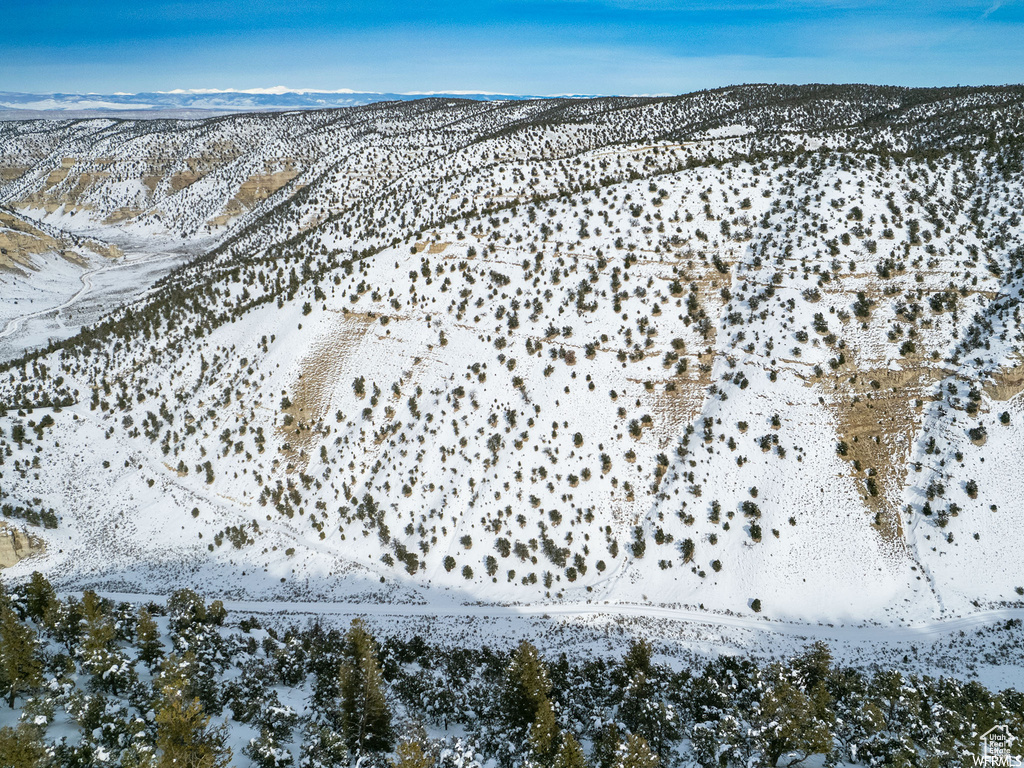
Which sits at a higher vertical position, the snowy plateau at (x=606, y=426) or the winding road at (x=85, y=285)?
the winding road at (x=85, y=285)

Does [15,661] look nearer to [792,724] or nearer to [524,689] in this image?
[524,689]

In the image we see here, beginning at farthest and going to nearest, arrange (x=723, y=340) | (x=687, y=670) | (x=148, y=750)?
1. (x=723, y=340)
2. (x=687, y=670)
3. (x=148, y=750)

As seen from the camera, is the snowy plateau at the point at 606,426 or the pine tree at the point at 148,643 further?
the snowy plateau at the point at 606,426

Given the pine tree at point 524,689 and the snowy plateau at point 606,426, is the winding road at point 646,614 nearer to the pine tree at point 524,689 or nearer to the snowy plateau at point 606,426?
the snowy plateau at point 606,426

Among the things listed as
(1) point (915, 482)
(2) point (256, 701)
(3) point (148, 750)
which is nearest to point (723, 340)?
(1) point (915, 482)

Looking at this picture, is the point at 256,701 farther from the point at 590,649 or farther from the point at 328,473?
the point at 328,473

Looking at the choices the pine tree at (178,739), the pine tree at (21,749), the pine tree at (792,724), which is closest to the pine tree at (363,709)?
the pine tree at (178,739)

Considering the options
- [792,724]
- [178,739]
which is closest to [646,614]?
[792,724]

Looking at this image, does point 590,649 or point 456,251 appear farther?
point 456,251
